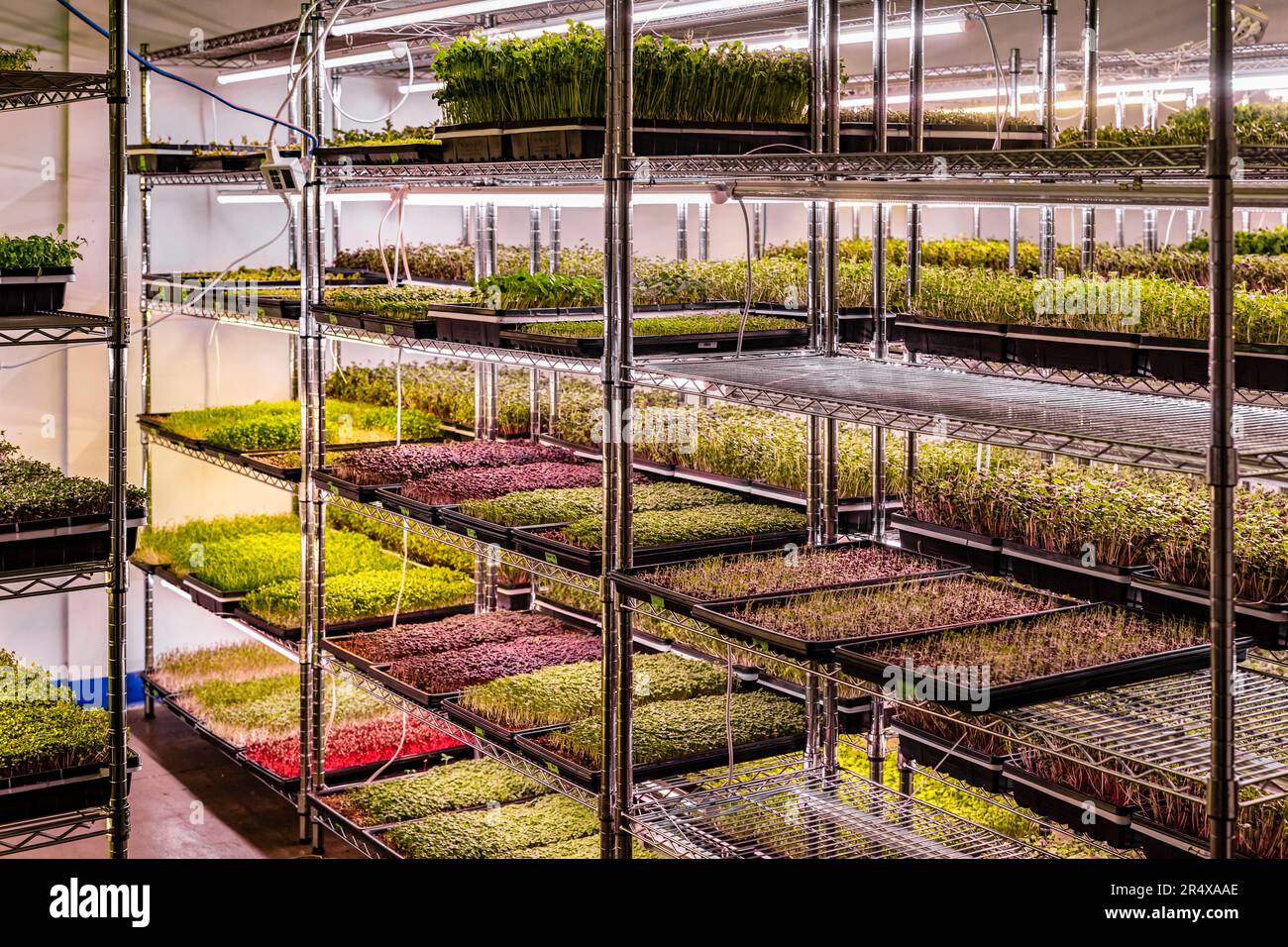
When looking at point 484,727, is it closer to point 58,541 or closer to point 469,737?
point 469,737

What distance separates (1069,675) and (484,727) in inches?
72.6

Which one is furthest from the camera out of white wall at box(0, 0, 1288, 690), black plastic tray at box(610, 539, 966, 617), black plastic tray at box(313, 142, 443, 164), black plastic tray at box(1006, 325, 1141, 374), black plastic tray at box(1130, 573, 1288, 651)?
white wall at box(0, 0, 1288, 690)

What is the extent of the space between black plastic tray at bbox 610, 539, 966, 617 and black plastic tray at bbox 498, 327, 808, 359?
0.60 meters

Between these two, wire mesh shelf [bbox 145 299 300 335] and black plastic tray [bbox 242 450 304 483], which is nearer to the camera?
black plastic tray [bbox 242 450 304 483]

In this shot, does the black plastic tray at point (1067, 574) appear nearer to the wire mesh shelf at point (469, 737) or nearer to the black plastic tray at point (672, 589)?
the black plastic tray at point (672, 589)

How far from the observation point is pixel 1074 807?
2818mm

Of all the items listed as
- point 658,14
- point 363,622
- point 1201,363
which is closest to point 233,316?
point 363,622

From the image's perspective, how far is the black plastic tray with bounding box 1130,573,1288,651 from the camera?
282cm

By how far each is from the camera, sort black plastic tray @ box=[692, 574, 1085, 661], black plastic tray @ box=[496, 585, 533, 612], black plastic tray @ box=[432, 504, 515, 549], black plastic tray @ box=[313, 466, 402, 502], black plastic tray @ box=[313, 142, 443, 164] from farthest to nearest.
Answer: black plastic tray @ box=[496, 585, 533, 612] → black plastic tray @ box=[313, 466, 402, 502] → black plastic tray @ box=[313, 142, 443, 164] → black plastic tray @ box=[432, 504, 515, 549] → black plastic tray @ box=[692, 574, 1085, 661]

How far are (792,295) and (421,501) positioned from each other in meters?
1.40

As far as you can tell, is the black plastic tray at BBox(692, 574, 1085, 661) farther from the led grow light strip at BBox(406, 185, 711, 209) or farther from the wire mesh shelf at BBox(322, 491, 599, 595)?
the led grow light strip at BBox(406, 185, 711, 209)

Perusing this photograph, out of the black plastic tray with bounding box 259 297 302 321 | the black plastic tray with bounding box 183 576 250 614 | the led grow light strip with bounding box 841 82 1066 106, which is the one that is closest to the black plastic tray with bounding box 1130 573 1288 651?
the led grow light strip with bounding box 841 82 1066 106

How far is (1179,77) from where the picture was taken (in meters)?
4.80
